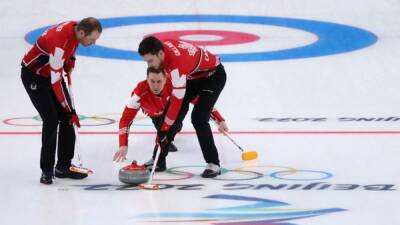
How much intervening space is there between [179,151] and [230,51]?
5.62m

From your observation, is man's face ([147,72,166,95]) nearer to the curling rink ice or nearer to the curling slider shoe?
the curling rink ice

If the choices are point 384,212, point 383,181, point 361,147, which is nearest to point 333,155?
point 361,147

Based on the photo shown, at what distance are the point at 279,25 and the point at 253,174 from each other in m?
8.71

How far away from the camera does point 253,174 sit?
804 cm

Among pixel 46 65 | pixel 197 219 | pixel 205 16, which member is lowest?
pixel 197 219

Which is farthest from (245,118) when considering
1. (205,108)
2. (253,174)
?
(205,108)

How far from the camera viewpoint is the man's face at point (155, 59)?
720 centimetres

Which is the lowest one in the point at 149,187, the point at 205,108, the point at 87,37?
the point at 149,187

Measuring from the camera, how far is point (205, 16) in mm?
17266

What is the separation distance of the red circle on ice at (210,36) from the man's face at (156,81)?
7.22 m

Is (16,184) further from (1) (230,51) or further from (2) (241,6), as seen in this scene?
(2) (241,6)

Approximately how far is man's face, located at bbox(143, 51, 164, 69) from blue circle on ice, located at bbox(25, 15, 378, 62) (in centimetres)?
640

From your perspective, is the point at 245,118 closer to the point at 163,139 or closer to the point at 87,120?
the point at 87,120

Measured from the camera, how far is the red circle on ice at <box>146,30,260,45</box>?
15.1 m
